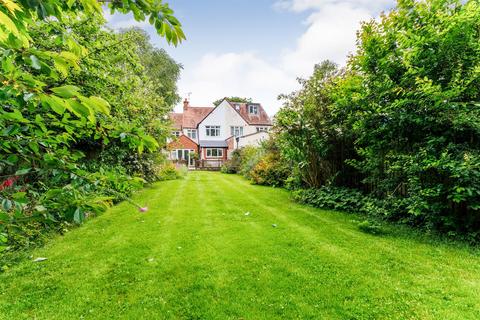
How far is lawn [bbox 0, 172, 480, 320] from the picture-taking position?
2.68 meters

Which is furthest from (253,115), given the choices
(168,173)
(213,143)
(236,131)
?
(168,173)

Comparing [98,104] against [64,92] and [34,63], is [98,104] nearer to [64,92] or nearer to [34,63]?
[64,92]

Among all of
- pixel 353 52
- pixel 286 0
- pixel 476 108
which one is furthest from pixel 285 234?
pixel 286 0

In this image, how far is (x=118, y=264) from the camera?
A: 3744mm

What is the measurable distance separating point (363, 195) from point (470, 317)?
15.3 feet

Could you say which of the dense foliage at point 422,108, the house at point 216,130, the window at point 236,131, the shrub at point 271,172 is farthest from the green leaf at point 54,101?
the window at point 236,131

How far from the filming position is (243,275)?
337cm

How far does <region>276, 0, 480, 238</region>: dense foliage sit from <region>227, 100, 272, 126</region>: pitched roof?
26.4 meters

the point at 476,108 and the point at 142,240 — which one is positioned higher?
the point at 476,108

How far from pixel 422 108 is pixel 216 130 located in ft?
92.6

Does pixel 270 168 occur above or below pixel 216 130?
below

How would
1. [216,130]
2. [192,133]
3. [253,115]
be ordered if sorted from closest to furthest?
[216,130]
[192,133]
[253,115]

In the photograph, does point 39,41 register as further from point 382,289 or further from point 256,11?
point 382,289

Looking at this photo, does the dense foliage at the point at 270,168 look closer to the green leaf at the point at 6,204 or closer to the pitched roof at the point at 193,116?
the green leaf at the point at 6,204
